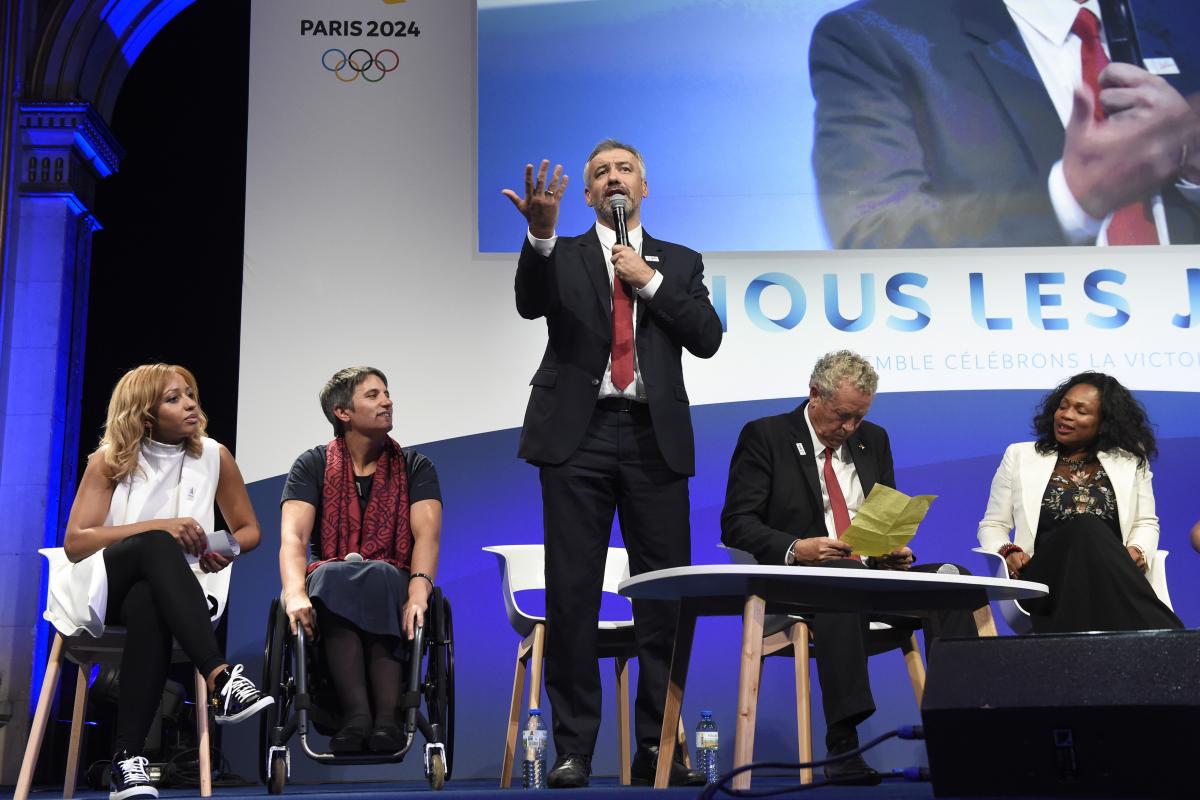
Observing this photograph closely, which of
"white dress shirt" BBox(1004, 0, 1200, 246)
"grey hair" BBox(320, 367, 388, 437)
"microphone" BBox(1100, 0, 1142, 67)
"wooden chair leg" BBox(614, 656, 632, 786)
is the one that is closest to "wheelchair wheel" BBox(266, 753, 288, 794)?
"grey hair" BBox(320, 367, 388, 437)

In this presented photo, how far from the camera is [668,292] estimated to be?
279 centimetres

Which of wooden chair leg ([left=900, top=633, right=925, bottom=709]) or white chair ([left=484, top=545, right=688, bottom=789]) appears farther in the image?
white chair ([left=484, top=545, right=688, bottom=789])

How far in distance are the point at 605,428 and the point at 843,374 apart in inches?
27.8

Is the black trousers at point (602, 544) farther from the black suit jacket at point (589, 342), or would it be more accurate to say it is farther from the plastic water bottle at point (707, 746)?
the plastic water bottle at point (707, 746)

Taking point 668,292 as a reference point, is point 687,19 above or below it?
above

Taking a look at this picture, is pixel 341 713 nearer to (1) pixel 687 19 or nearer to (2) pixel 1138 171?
(1) pixel 687 19

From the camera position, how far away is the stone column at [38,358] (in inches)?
172

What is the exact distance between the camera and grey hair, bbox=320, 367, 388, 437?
3.37 meters

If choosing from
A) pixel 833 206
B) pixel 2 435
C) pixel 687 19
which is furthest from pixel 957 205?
pixel 2 435

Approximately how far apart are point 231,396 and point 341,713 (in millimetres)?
1955

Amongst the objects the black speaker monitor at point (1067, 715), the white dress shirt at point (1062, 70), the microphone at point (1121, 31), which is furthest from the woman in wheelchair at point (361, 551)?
the microphone at point (1121, 31)

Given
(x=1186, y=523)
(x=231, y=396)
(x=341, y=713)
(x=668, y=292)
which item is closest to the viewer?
(x=668, y=292)

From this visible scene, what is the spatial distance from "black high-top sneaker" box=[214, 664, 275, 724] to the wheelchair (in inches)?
8.6

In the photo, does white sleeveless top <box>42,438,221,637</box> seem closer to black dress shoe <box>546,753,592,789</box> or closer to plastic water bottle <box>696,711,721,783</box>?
black dress shoe <box>546,753,592,789</box>
